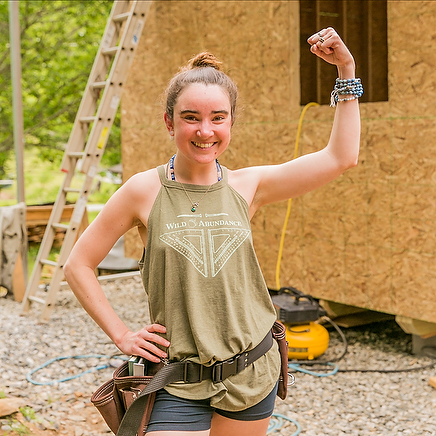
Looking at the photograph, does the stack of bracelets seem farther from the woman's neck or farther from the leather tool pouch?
the leather tool pouch

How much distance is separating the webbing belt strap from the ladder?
4712mm

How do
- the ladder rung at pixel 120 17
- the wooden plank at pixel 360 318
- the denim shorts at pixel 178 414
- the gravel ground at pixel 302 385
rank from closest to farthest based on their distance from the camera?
the denim shorts at pixel 178 414, the gravel ground at pixel 302 385, the wooden plank at pixel 360 318, the ladder rung at pixel 120 17

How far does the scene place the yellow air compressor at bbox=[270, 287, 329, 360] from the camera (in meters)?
5.09

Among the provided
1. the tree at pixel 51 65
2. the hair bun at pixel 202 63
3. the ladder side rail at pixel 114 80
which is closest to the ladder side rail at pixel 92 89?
the ladder side rail at pixel 114 80

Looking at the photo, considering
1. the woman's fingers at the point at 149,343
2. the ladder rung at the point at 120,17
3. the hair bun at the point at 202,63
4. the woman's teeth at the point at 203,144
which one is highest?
the ladder rung at the point at 120,17

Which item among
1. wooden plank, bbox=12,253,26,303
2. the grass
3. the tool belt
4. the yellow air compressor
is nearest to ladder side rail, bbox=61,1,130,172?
wooden plank, bbox=12,253,26,303

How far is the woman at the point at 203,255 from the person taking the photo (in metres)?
1.85

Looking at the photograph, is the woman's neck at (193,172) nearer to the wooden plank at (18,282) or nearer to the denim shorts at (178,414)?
the denim shorts at (178,414)

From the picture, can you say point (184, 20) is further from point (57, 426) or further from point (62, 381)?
point (57, 426)

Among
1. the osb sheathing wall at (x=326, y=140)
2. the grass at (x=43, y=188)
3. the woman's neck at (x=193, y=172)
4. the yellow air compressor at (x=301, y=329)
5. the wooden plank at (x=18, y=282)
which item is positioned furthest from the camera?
the grass at (x=43, y=188)

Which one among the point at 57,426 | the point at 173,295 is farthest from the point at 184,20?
the point at 173,295

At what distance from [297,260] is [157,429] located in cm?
430

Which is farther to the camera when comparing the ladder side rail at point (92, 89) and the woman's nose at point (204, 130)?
the ladder side rail at point (92, 89)

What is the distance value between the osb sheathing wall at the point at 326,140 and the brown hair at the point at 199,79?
8.05 ft
